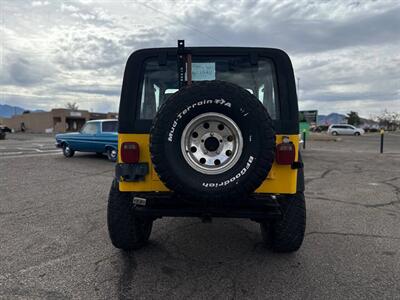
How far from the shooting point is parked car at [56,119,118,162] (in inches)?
445

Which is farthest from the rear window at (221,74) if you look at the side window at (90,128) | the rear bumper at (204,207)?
the side window at (90,128)

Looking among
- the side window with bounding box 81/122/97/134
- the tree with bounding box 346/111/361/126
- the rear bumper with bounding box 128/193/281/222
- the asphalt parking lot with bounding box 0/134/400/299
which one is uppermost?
the tree with bounding box 346/111/361/126

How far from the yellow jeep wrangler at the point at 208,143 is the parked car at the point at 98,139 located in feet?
26.8

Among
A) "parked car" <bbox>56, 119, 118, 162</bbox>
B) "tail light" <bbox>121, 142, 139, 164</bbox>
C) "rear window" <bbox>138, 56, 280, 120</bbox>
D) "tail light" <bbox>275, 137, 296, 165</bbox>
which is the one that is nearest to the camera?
"tail light" <bbox>275, 137, 296, 165</bbox>

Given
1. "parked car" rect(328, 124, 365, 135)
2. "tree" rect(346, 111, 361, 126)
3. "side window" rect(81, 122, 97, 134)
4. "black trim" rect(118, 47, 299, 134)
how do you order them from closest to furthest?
"black trim" rect(118, 47, 299, 134) < "side window" rect(81, 122, 97, 134) < "parked car" rect(328, 124, 365, 135) < "tree" rect(346, 111, 361, 126)

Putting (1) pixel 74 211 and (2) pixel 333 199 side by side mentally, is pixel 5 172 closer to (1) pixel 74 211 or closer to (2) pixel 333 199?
(1) pixel 74 211

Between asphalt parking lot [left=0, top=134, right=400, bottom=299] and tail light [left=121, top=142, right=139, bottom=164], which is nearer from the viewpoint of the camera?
asphalt parking lot [left=0, top=134, right=400, bottom=299]

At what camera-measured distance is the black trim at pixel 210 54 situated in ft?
9.94

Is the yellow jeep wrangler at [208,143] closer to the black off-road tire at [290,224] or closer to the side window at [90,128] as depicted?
the black off-road tire at [290,224]

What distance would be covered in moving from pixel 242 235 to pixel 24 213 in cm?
352

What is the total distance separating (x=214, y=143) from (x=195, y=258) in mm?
1448

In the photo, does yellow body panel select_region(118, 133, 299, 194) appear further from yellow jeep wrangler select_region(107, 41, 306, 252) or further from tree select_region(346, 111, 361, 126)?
tree select_region(346, 111, 361, 126)

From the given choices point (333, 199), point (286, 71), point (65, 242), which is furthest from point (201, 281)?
point (333, 199)

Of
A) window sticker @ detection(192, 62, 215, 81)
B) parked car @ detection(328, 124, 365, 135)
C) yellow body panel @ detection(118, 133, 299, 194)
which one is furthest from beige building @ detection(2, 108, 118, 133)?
yellow body panel @ detection(118, 133, 299, 194)
